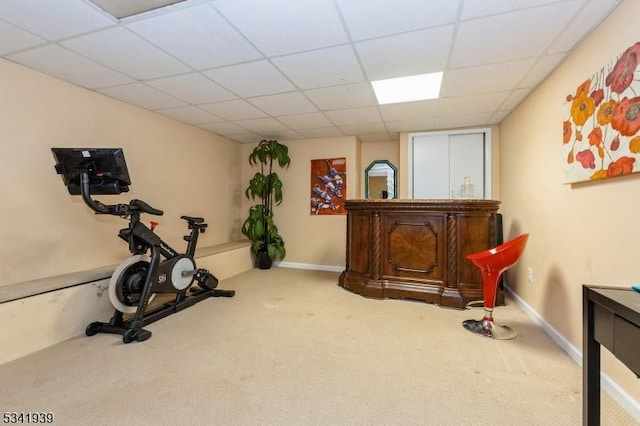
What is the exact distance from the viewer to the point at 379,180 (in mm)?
5031

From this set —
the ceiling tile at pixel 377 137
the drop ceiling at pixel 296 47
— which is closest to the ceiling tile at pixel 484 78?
the drop ceiling at pixel 296 47

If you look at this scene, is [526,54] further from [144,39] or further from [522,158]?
[144,39]

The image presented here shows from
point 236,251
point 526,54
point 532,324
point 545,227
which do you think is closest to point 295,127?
point 236,251

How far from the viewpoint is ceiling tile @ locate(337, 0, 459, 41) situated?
161cm

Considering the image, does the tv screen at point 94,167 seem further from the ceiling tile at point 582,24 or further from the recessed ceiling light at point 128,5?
the ceiling tile at point 582,24

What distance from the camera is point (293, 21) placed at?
1.77 m

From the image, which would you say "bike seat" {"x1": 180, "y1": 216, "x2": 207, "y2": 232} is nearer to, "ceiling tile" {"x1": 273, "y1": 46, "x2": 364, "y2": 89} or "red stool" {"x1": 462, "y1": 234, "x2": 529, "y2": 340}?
"ceiling tile" {"x1": 273, "y1": 46, "x2": 364, "y2": 89}

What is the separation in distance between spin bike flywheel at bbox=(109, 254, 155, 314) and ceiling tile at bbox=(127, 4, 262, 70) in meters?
1.82

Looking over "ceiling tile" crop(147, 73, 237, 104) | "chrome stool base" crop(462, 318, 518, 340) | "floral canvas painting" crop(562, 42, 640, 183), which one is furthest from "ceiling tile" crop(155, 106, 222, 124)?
"chrome stool base" crop(462, 318, 518, 340)

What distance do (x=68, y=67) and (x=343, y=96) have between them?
8.18 feet

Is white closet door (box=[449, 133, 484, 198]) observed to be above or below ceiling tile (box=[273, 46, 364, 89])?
below

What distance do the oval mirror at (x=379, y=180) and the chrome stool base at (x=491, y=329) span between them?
2.76m

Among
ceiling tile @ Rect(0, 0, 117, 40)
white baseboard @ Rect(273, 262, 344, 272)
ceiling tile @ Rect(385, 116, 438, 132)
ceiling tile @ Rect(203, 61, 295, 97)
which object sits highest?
ceiling tile @ Rect(385, 116, 438, 132)

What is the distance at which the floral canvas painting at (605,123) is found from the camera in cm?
144
